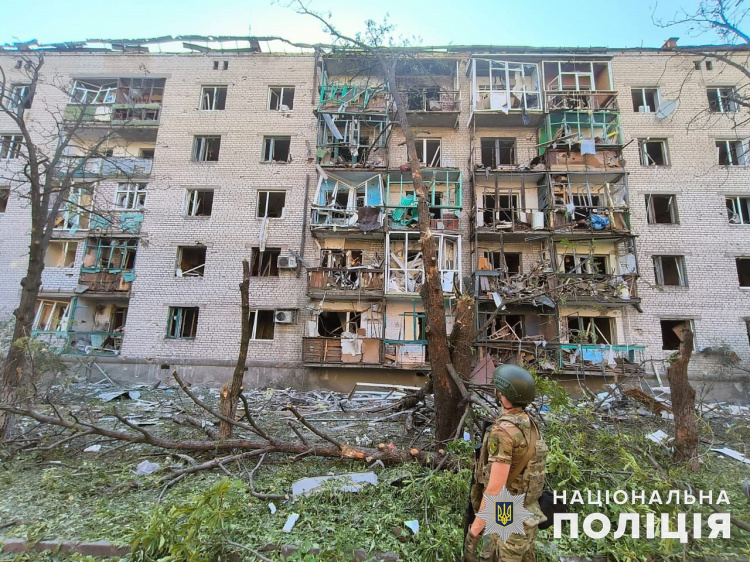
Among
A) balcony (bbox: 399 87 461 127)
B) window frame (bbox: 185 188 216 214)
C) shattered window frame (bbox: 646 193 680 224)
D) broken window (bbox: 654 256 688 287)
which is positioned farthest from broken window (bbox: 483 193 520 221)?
window frame (bbox: 185 188 216 214)

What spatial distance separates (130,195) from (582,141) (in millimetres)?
21138

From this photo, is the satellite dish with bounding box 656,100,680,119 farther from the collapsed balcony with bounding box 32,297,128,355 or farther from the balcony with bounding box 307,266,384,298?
the collapsed balcony with bounding box 32,297,128,355

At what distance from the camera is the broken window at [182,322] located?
52.5 feet

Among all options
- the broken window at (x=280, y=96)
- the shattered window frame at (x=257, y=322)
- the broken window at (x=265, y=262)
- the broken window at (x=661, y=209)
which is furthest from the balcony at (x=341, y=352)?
the broken window at (x=661, y=209)

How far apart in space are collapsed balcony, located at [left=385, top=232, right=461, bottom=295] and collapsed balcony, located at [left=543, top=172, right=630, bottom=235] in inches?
169

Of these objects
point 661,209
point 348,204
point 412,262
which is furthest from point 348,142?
point 661,209

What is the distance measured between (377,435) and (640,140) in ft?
59.9

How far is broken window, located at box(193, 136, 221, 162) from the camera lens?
1802 cm

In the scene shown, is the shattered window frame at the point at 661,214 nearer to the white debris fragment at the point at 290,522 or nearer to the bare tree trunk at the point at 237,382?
the bare tree trunk at the point at 237,382

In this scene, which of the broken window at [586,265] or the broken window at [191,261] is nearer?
the broken window at [586,265]

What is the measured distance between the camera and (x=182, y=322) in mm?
16203

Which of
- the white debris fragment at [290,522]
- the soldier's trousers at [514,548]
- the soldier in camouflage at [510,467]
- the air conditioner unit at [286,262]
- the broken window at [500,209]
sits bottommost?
the white debris fragment at [290,522]

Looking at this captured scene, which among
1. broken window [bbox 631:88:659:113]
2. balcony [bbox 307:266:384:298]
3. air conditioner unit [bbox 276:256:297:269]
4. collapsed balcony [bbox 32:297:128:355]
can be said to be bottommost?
collapsed balcony [bbox 32:297:128:355]

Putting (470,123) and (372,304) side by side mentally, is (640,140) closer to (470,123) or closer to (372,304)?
(470,123)
